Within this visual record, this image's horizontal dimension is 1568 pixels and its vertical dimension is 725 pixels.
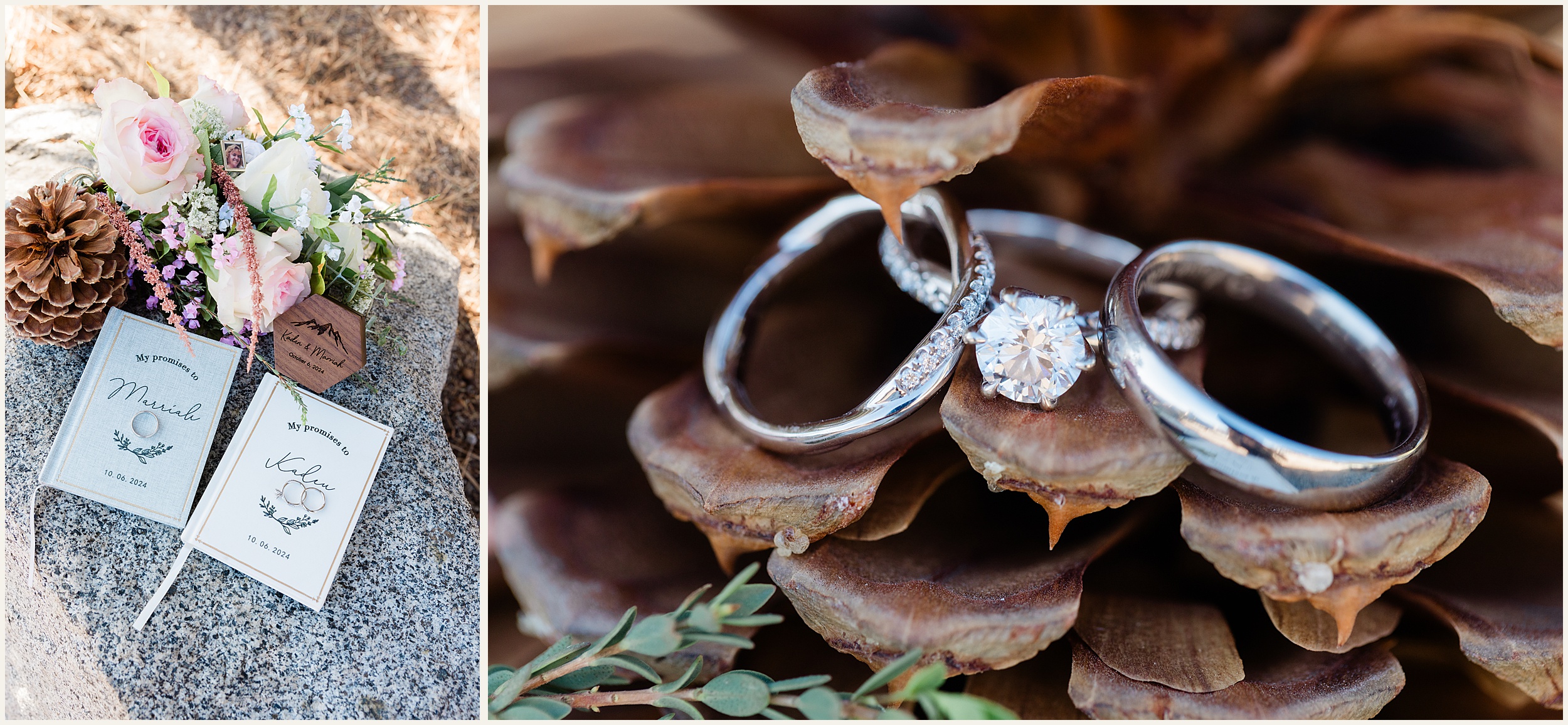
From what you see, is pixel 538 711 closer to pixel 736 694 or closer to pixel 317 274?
pixel 736 694

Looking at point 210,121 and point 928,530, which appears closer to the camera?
point 928,530

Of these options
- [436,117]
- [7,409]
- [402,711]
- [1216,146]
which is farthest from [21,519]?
[1216,146]

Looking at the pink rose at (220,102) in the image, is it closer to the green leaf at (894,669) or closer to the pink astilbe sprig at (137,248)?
the pink astilbe sprig at (137,248)

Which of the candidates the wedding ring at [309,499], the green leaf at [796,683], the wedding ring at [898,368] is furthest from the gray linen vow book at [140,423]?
the green leaf at [796,683]

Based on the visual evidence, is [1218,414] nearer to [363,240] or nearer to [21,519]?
[363,240]

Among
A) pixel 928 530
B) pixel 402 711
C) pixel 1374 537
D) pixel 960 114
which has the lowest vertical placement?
pixel 402 711

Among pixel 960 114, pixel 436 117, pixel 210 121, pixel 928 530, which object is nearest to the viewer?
pixel 960 114
